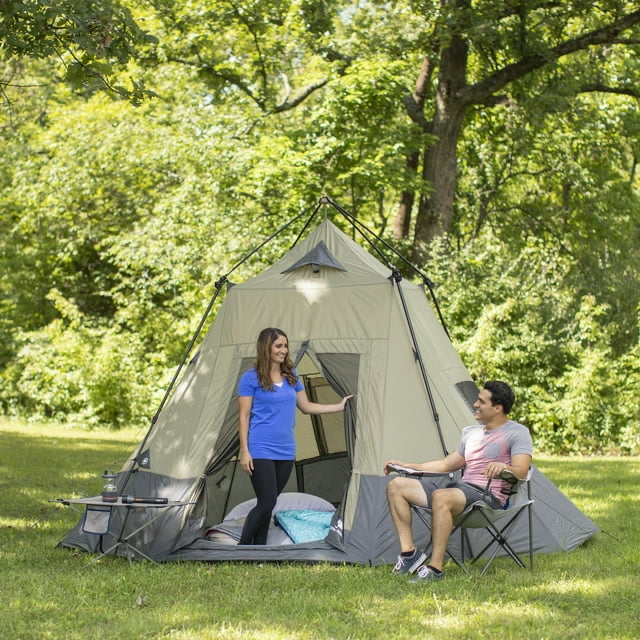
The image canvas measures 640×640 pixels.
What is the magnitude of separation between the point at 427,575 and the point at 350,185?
31.9 feet

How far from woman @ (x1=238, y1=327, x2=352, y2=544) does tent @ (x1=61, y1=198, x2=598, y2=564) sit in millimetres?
219

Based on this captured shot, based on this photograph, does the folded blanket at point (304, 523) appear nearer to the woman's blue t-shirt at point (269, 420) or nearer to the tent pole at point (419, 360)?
the woman's blue t-shirt at point (269, 420)

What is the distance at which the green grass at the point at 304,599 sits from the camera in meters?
4.06

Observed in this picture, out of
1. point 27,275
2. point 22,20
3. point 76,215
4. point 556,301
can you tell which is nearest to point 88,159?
point 76,215

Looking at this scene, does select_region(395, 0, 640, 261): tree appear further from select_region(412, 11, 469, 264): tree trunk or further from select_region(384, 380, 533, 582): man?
select_region(384, 380, 533, 582): man

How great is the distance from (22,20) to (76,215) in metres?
11.4

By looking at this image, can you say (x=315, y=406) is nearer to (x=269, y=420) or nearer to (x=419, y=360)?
(x=269, y=420)

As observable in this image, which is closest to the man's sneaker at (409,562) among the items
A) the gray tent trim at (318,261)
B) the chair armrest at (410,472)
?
the chair armrest at (410,472)

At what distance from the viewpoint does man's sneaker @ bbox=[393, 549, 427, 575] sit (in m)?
4.91

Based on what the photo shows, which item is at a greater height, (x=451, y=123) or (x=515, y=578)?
(x=451, y=123)

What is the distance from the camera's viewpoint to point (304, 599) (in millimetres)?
4508

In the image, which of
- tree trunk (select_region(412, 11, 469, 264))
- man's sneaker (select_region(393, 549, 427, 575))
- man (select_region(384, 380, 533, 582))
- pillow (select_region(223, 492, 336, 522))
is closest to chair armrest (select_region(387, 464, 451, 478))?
man (select_region(384, 380, 533, 582))

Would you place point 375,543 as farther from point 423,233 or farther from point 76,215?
point 76,215

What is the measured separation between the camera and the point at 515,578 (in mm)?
4961
